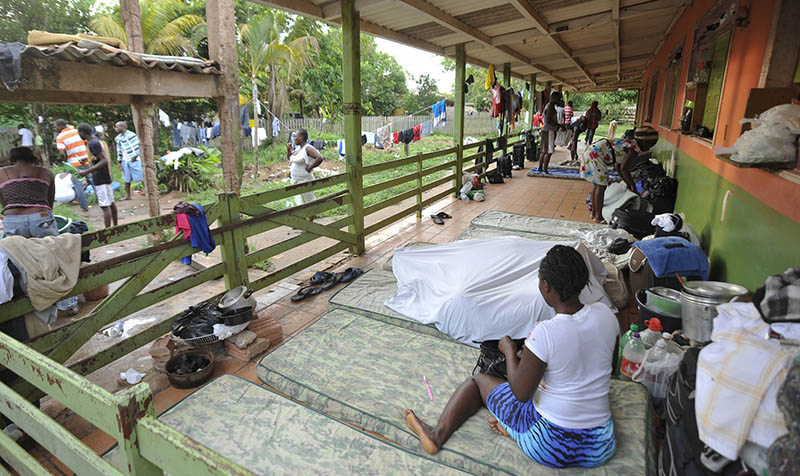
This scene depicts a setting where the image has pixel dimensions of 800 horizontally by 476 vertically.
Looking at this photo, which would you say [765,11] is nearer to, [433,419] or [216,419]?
[433,419]

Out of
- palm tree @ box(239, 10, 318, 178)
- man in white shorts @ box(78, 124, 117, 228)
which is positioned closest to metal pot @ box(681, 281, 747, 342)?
man in white shorts @ box(78, 124, 117, 228)

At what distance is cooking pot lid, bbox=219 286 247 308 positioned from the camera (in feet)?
11.5

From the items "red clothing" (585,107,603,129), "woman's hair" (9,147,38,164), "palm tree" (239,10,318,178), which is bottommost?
"woman's hair" (9,147,38,164)

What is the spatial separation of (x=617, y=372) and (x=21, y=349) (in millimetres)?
3370

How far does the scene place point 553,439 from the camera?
2.04 m

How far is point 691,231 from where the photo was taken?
450 cm

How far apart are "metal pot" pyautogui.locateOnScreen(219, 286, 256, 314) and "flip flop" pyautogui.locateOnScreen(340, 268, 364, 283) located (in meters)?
1.43

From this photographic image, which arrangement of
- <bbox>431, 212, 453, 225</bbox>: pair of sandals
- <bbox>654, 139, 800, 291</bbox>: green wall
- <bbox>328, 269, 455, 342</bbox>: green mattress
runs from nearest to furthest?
<bbox>654, 139, 800, 291</bbox>: green wall, <bbox>328, 269, 455, 342</bbox>: green mattress, <bbox>431, 212, 453, 225</bbox>: pair of sandals

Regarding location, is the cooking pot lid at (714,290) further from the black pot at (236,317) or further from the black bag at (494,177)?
the black bag at (494,177)

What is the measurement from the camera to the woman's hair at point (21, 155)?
12.6ft

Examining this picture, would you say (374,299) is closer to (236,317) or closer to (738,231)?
(236,317)

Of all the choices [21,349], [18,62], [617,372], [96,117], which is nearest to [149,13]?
[96,117]

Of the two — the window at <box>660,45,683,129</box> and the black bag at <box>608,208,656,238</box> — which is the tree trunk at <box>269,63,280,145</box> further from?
the black bag at <box>608,208,656,238</box>

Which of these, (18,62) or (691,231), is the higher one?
(18,62)
